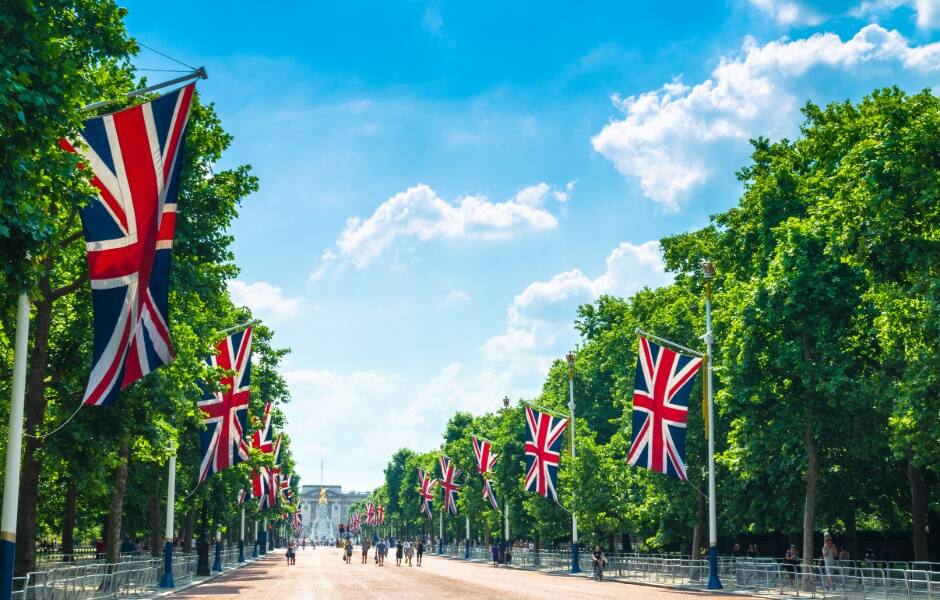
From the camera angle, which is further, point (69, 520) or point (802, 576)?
point (69, 520)

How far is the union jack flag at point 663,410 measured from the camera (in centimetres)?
3528

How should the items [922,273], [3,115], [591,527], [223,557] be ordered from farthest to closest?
1. [223,557]
2. [591,527]
3. [922,273]
4. [3,115]

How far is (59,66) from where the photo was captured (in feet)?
48.8

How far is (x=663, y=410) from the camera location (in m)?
35.6

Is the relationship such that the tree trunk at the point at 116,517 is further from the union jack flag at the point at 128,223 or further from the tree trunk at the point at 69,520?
the union jack flag at the point at 128,223

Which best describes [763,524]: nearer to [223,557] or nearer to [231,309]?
[231,309]

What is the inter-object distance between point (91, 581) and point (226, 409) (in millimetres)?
7861

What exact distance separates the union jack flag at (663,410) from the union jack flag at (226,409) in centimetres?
1455

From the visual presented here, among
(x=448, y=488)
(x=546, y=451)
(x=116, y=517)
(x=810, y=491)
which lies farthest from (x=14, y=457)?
(x=448, y=488)

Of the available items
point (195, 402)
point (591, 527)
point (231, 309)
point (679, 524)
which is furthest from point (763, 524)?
point (231, 309)

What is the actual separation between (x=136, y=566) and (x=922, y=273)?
1114 inches

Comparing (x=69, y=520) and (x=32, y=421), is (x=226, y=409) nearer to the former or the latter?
(x=32, y=421)

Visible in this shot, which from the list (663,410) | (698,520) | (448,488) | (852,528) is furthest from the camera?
(448,488)

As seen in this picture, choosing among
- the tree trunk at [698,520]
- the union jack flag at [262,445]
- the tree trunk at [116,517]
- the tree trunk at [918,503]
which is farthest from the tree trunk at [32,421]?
the tree trunk at [698,520]
